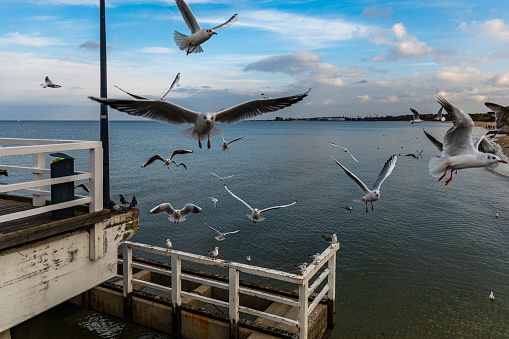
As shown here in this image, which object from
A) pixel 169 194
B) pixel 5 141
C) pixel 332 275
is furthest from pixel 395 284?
pixel 169 194

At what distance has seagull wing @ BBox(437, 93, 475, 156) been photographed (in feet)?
16.4

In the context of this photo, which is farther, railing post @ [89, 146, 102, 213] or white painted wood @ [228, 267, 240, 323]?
white painted wood @ [228, 267, 240, 323]

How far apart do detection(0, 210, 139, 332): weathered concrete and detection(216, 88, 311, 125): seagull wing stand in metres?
2.92

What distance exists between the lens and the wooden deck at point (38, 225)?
535cm

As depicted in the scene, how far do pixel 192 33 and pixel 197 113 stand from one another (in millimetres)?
1793

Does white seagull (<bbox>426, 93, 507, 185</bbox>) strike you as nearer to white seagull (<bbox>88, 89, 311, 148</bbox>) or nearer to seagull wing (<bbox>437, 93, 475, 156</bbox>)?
seagull wing (<bbox>437, 93, 475, 156</bbox>)

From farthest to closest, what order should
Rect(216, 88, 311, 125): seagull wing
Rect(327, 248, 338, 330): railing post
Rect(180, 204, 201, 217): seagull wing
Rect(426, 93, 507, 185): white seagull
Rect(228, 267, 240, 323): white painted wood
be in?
Rect(180, 204, 201, 217): seagull wing < Rect(327, 248, 338, 330): railing post < Rect(228, 267, 240, 323): white painted wood < Rect(216, 88, 311, 125): seagull wing < Rect(426, 93, 507, 185): white seagull

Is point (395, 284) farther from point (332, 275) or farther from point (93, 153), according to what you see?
point (93, 153)

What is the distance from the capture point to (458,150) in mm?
5246

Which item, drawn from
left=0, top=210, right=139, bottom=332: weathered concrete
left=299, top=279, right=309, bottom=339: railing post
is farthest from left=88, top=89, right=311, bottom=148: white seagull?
left=299, top=279, right=309, bottom=339: railing post

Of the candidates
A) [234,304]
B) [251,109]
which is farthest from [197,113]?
[234,304]

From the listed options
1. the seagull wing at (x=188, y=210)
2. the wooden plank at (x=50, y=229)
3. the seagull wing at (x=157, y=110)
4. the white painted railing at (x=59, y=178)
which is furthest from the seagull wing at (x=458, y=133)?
the seagull wing at (x=188, y=210)

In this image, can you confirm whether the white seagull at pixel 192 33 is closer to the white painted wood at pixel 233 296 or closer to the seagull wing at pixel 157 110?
the seagull wing at pixel 157 110

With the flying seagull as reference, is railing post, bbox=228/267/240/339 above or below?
below
